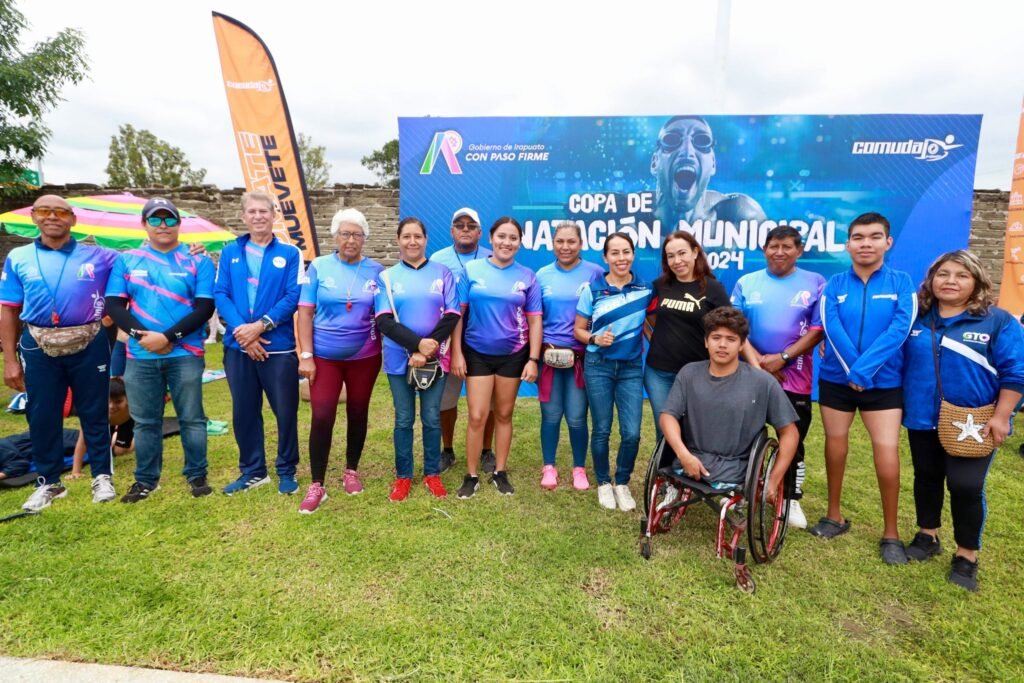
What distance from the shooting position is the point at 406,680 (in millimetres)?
1909

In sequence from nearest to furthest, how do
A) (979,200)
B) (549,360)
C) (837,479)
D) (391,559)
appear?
(391,559) → (837,479) → (549,360) → (979,200)

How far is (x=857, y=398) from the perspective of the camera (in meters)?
2.76

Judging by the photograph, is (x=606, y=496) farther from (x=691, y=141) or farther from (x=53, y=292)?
(x=691, y=141)

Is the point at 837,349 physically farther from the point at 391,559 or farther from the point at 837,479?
the point at 391,559

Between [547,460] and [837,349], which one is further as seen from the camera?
[547,460]

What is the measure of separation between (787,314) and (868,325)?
0.40m

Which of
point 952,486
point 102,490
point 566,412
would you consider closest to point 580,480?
point 566,412

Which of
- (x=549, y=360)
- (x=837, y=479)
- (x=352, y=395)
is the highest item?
(x=549, y=360)

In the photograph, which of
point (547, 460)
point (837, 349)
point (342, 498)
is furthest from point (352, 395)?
point (837, 349)

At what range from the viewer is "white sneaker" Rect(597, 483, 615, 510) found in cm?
338

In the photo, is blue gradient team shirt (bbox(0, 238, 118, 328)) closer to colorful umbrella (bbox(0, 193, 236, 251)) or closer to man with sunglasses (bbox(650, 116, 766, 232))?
colorful umbrella (bbox(0, 193, 236, 251))

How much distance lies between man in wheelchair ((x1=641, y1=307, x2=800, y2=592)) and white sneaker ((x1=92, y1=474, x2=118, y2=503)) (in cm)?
320

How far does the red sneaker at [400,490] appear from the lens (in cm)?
340

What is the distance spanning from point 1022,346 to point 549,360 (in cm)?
221
